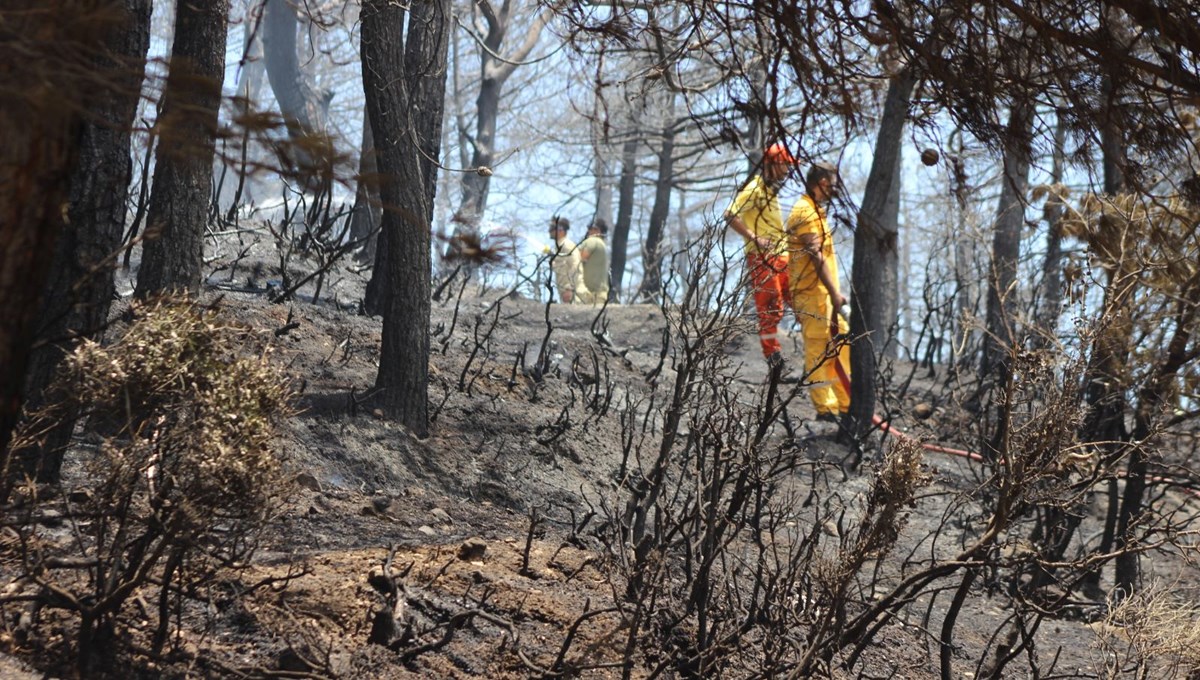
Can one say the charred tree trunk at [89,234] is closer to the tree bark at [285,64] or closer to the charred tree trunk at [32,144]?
the charred tree trunk at [32,144]

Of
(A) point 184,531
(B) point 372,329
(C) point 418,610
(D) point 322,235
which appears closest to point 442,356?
(B) point 372,329

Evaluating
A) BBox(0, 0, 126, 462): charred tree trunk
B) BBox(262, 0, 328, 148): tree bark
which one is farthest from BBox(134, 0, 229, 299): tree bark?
BBox(262, 0, 328, 148): tree bark

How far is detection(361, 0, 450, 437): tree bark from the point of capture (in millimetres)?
5801

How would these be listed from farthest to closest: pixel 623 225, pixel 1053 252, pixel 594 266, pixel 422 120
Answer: pixel 623 225
pixel 594 266
pixel 1053 252
pixel 422 120

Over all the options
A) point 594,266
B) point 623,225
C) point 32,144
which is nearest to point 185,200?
point 32,144

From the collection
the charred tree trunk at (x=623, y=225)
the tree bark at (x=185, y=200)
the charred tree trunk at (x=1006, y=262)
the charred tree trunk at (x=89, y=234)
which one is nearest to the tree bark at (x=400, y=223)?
the tree bark at (x=185, y=200)

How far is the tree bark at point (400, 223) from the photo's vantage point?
580 centimetres

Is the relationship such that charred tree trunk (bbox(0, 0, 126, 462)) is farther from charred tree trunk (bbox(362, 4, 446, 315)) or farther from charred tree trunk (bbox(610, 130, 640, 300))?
charred tree trunk (bbox(610, 130, 640, 300))

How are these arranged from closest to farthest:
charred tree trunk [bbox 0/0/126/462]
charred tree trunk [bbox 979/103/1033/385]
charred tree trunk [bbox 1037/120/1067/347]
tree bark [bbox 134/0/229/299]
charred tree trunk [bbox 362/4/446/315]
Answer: charred tree trunk [bbox 0/0/126/462], charred tree trunk [bbox 979/103/1033/385], charred tree trunk [bbox 1037/120/1067/347], tree bark [bbox 134/0/229/299], charred tree trunk [bbox 362/4/446/315]

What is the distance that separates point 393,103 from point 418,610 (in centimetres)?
280

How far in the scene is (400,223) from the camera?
19.4ft

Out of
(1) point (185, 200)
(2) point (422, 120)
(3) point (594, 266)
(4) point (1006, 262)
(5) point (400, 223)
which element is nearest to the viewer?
(1) point (185, 200)

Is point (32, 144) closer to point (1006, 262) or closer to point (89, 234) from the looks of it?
point (89, 234)

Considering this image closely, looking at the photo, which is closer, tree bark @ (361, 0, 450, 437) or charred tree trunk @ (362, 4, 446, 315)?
tree bark @ (361, 0, 450, 437)
